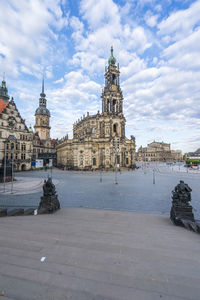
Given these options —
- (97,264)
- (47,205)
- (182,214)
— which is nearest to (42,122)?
(47,205)

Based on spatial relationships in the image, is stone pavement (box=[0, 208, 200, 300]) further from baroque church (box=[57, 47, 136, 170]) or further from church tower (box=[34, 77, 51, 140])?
church tower (box=[34, 77, 51, 140])

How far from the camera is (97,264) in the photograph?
3.07m

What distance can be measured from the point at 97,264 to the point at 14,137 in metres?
45.5

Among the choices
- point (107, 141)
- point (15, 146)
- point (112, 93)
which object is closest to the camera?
point (15, 146)

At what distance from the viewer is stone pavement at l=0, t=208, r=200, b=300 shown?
2311 millimetres

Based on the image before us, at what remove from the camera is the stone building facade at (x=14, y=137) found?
38.5 m

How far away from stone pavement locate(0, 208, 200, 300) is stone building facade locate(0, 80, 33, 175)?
40075mm

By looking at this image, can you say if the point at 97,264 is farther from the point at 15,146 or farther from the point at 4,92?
the point at 4,92

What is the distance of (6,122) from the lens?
1534 inches

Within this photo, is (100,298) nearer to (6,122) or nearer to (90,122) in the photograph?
(6,122)

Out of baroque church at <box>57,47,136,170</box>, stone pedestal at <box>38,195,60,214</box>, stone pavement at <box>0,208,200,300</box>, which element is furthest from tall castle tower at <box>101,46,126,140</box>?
stone pavement at <box>0,208,200,300</box>

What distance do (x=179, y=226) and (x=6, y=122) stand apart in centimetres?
4531

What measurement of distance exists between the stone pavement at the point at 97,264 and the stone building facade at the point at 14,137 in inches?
1578

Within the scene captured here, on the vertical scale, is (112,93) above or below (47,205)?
above
